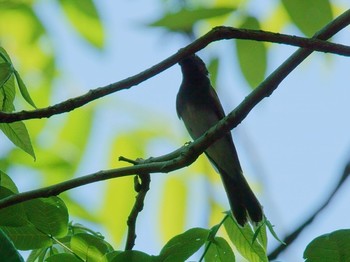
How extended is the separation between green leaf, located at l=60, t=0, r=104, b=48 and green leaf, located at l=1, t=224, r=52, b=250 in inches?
47.9

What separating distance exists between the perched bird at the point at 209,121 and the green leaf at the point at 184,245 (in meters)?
1.44

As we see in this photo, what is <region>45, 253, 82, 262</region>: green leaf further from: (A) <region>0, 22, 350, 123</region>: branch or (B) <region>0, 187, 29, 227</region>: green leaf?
(A) <region>0, 22, 350, 123</region>: branch

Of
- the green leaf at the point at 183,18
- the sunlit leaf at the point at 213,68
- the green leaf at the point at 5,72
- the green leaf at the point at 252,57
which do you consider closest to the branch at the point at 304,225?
the green leaf at the point at 252,57

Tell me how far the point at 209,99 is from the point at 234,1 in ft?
5.09

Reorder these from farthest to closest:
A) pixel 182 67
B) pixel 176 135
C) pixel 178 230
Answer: pixel 182 67, pixel 176 135, pixel 178 230

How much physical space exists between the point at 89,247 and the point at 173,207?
→ 1.30 meters

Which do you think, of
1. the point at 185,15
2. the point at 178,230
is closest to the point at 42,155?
the point at 178,230

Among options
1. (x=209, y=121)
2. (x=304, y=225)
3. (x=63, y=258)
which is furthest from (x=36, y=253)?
(x=209, y=121)

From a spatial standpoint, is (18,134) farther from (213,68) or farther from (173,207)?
(173,207)

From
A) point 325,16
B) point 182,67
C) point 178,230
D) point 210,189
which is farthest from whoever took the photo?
point 182,67

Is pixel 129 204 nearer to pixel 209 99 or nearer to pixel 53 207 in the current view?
pixel 53 207

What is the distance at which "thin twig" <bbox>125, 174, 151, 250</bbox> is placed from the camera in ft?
5.33

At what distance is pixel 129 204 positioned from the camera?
261 cm

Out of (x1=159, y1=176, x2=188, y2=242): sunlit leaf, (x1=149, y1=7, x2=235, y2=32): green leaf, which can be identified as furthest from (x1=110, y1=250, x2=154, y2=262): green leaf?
(x1=159, y1=176, x2=188, y2=242): sunlit leaf
